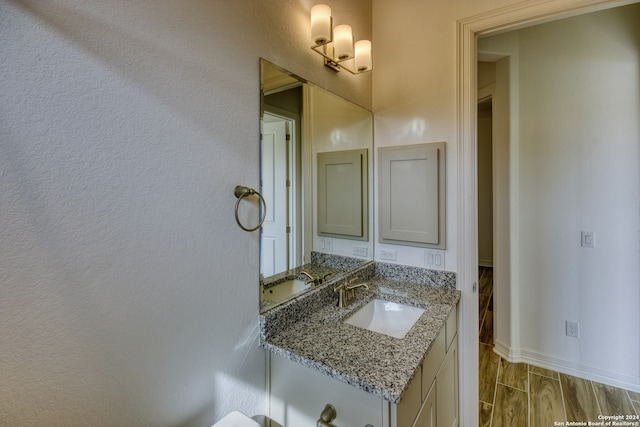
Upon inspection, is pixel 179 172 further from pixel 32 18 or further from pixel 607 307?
pixel 607 307

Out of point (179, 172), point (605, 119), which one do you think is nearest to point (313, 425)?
point (179, 172)

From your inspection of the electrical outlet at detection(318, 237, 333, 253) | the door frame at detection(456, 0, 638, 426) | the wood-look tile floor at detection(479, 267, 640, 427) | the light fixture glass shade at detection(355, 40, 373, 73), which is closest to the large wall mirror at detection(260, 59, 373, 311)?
the electrical outlet at detection(318, 237, 333, 253)

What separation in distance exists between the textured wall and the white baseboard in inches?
92.7

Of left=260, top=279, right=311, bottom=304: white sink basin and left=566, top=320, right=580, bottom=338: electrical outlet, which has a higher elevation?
left=260, top=279, right=311, bottom=304: white sink basin

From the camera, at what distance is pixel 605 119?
207cm

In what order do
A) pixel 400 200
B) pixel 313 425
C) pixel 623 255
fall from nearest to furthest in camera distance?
pixel 313 425, pixel 400 200, pixel 623 255

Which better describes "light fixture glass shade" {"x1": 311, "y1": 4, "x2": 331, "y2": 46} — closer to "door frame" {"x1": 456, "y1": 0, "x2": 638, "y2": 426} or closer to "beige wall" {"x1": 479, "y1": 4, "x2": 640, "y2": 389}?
"door frame" {"x1": 456, "y1": 0, "x2": 638, "y2": 426}

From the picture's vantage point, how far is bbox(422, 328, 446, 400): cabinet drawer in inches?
42.6

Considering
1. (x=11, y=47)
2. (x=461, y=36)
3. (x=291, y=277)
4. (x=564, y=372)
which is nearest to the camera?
(x=11, y=47)

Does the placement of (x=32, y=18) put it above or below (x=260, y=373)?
above

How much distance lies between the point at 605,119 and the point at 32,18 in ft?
10.0

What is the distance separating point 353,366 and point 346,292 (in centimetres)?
58

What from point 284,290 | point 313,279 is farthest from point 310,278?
point 284,290

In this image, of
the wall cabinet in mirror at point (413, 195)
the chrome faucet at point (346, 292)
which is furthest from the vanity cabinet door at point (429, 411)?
the wall cabinet in mirror at point (413, 195)
